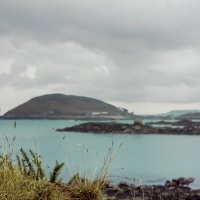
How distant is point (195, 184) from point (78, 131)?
99504 millimetres

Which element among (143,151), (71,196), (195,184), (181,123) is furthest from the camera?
(181,123)

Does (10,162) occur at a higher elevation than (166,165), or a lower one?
higher

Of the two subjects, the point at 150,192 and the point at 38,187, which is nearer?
the point at 38,187

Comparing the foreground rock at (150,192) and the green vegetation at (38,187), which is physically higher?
the green vegetation at (38,187)

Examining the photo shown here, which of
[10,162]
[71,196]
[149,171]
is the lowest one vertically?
[149,171]

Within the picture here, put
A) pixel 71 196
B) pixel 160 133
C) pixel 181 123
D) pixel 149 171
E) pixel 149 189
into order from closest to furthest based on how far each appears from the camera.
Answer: pixel 71 196 → pixel 149 189 → pixel 149 171 → pixel 160 133 → pixel 181 123

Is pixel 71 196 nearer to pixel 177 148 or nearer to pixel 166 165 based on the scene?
pixel 166 165

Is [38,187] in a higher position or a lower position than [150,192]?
higher

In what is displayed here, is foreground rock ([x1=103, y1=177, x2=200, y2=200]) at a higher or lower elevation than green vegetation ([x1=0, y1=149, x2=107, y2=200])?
lower

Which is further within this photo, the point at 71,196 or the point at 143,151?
the point at 143,151

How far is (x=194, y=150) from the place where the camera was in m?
84.3

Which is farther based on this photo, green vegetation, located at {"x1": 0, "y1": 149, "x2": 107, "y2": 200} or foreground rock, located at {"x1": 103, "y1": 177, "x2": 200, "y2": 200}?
foreground rock, located at {"x1": 103, "y1": 177, "x2": 200, "y2": 200}

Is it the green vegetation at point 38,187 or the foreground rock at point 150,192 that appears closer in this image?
the green vegetation at point 38,187

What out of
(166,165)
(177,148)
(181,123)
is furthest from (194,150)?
(181,123)
